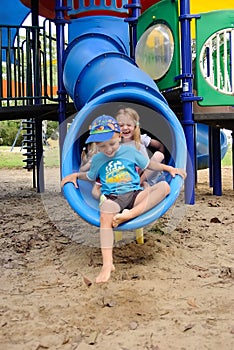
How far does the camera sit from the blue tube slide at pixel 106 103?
3.22 m

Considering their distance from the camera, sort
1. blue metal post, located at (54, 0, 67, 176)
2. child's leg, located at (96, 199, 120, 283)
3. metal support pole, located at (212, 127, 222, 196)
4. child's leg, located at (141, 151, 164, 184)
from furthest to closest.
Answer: metal support pole, located at (212, 127, 222, 196)
blue metal post, located at (54, 0, 67, 176)
child's leg, located at (141, 151, 164, 184)
child's leg, located at (96, 199, 120, 283)

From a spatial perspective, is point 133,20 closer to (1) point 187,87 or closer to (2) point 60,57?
(2) point 60,57

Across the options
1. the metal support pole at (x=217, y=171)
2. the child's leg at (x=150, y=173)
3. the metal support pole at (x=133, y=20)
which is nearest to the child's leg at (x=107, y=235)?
the child's leg at (x=150, y=173)

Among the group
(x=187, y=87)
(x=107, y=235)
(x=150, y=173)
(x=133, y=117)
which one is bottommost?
(x=107, y=235)

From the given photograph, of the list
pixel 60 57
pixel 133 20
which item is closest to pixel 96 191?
pixel 60 57

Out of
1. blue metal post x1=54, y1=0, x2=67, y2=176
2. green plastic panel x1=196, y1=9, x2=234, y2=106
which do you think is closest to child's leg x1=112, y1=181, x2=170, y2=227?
green plastic panel x1=196, y1=9, x2=234, y2=106

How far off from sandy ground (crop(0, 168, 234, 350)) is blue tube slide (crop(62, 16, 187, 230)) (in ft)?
1.23

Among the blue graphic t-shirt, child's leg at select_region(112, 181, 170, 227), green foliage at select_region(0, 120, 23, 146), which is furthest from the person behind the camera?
green foliage at select_region(0, 120, 23, 146)

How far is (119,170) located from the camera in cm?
326

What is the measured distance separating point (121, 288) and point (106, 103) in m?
1.58

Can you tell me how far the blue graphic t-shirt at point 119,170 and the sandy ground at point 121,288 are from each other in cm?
47

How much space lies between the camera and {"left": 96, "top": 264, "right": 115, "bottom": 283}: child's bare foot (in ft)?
9.42

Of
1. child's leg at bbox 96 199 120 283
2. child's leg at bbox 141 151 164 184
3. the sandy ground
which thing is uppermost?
child's leg at bbox 141 151 164 184

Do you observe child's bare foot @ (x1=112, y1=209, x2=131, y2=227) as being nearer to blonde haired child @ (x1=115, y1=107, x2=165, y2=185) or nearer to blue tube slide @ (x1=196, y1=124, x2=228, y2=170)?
blonde haired child @ (x1=115, y1=107, x2=165, y2=185)
